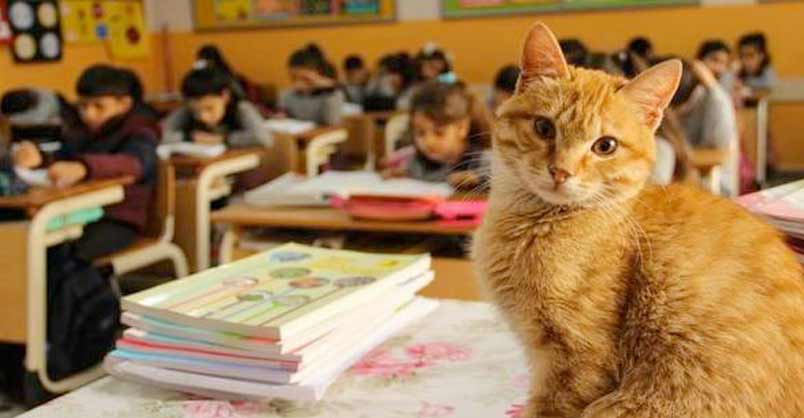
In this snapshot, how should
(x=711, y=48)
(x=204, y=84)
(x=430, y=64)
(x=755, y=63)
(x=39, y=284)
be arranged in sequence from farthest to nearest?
(x=430, y=64)
(x=755, y=63)
(x=711, y=48)
(x=204, y=84)
(x=39, y=284)

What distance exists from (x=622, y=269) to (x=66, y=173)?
2588mm

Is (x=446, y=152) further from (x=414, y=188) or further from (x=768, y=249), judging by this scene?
(x=768, y=249)

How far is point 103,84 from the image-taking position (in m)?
3.92

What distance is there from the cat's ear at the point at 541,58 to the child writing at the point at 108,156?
239 cm

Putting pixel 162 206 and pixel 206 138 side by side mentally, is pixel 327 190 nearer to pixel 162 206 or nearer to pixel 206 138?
pixel 162 206

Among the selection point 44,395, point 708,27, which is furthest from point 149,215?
point 708,27

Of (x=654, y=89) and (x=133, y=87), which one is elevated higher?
(x=654, y=89)

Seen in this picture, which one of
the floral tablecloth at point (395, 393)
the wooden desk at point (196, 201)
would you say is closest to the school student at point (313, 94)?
the wooden desk at point (196, 201)

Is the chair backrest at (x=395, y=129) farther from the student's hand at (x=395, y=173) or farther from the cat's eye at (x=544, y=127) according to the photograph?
the cat's eye at (x=544, y=127)

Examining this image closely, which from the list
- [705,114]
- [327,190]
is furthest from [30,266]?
[705,114]

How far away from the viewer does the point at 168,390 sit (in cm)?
105

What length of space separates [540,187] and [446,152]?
2.32 m

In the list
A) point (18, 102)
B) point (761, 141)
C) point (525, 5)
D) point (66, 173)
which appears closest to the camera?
point (66, 173)

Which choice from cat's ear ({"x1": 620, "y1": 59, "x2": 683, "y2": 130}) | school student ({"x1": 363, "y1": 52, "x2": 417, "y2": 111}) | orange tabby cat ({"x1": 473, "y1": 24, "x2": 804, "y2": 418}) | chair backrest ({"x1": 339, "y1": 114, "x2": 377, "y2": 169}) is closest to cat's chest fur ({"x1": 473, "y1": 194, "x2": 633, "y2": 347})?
orange tabby cat ({"x1": 473, "y1": 24, "x2": 804, "y2": 418})
